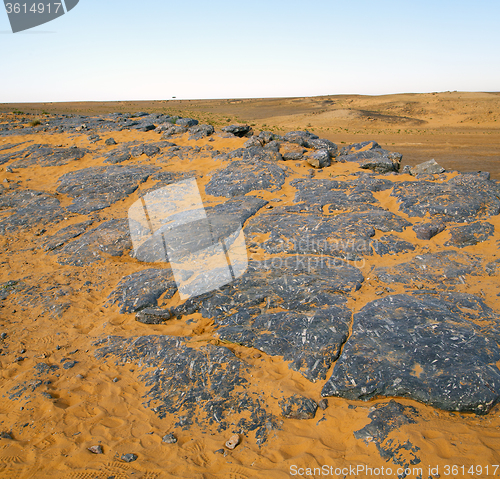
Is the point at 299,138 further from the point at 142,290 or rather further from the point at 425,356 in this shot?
the point at 425,356

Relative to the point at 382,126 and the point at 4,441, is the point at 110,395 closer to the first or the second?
the point at 4,441

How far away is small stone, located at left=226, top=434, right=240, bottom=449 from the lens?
268cm

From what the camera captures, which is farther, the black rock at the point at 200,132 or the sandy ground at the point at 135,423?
the black rock at the point at 200,132

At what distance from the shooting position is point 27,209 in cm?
761

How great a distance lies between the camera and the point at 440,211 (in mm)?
5785

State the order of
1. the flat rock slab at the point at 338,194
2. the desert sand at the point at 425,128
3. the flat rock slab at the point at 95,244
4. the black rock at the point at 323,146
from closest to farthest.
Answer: the flat rock slab at the point at 95,244 → the flat rock slab at the point at 338,194 → the black rock at the point at 323,146 → the desert sand at the point at 425,128

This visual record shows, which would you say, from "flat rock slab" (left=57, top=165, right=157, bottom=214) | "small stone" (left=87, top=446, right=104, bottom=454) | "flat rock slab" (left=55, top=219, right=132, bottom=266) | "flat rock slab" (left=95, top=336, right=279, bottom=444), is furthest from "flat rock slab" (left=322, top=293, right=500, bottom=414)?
"flat rock slab" (left=57, top=165, right=157, bottom=214)

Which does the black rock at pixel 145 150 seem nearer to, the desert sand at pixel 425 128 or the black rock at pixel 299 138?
the black rock at pixel 299 138

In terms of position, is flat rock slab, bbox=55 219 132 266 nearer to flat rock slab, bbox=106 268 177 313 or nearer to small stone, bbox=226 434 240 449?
flat rock slab, bbox=106 268 177 313

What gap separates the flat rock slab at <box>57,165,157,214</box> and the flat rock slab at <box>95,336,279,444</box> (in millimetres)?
4832

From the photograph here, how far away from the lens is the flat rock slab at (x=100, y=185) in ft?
25.5

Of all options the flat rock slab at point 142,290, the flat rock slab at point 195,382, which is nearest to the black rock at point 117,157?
the flat rock slab at point 142,290

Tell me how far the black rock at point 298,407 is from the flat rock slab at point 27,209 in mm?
6591

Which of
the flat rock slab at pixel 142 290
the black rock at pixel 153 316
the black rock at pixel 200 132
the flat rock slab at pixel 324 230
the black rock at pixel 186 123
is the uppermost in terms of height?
the black rock at pixel 186 123
